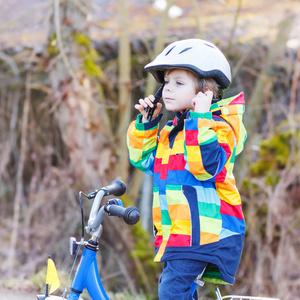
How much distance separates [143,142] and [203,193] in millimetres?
440

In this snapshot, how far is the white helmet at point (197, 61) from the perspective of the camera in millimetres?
2348

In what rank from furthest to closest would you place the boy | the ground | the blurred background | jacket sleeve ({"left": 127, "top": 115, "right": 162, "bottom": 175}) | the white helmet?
the blurred background < the ground < jacket sleeve ({"left": 127, "top": 115, "right": 162, "bottom": 175}) < the white helmet < the boy

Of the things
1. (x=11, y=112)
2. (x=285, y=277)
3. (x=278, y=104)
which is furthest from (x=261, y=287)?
(x=11, y=112)

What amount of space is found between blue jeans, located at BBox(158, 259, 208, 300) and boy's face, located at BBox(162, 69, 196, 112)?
756 millimetres

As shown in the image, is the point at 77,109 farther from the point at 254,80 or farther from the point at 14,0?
the point at 14,0

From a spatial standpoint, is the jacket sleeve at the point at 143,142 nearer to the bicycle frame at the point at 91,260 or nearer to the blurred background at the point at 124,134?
the bicycle frame at the point at 91,260

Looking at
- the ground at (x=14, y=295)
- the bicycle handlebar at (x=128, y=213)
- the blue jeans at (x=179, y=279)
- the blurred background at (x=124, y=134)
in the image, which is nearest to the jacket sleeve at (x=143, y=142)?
the bicycle handlebar at (x=128, y=213)

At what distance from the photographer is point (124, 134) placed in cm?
582

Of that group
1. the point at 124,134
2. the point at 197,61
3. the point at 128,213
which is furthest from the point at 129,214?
the point at 124,134

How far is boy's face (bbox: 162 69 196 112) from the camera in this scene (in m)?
2.41

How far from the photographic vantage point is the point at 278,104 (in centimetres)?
622

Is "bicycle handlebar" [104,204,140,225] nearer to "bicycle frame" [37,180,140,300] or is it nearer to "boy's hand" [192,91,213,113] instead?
"bicycle frame" [37,180,140,300]

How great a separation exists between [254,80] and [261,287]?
2.78m

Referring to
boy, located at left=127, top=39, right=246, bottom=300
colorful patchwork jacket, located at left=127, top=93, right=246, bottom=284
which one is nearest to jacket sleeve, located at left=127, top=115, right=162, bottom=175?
boy, located at left=127, top=39, right=246, bottom=300
